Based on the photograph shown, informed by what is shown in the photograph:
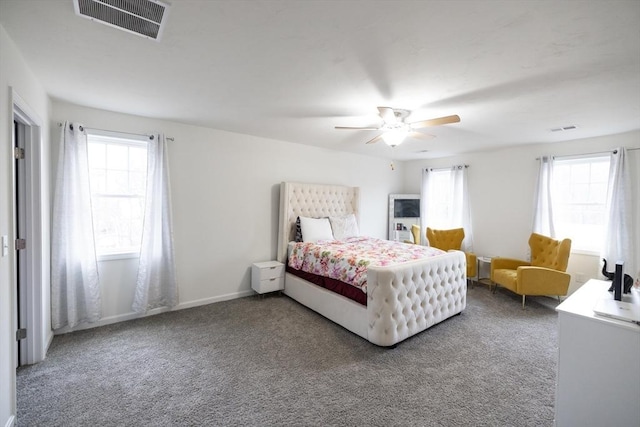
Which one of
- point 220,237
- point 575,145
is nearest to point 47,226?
point 220,237

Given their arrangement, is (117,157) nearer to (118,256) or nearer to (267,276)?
(118,256)

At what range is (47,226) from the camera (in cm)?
279

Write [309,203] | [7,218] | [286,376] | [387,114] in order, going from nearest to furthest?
[7,218], [286,376], [387,114], [309,203]

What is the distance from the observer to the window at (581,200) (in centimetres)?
406

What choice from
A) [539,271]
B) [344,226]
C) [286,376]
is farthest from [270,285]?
[539,271]

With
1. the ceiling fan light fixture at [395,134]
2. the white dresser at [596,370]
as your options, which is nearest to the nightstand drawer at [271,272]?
the ceiling fan light fixture at [395,134]

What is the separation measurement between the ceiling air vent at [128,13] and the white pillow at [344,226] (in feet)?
11.8

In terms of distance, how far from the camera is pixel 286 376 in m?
2.34

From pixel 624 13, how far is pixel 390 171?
494 centimetres

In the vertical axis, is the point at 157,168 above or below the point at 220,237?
above

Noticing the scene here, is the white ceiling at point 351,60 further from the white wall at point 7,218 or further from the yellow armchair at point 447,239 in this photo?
the yellow armchair at point 447,239

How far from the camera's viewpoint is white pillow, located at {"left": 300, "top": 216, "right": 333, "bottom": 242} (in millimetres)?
4375

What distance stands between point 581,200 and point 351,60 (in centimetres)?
449

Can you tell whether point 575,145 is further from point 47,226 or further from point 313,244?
point 47,226
